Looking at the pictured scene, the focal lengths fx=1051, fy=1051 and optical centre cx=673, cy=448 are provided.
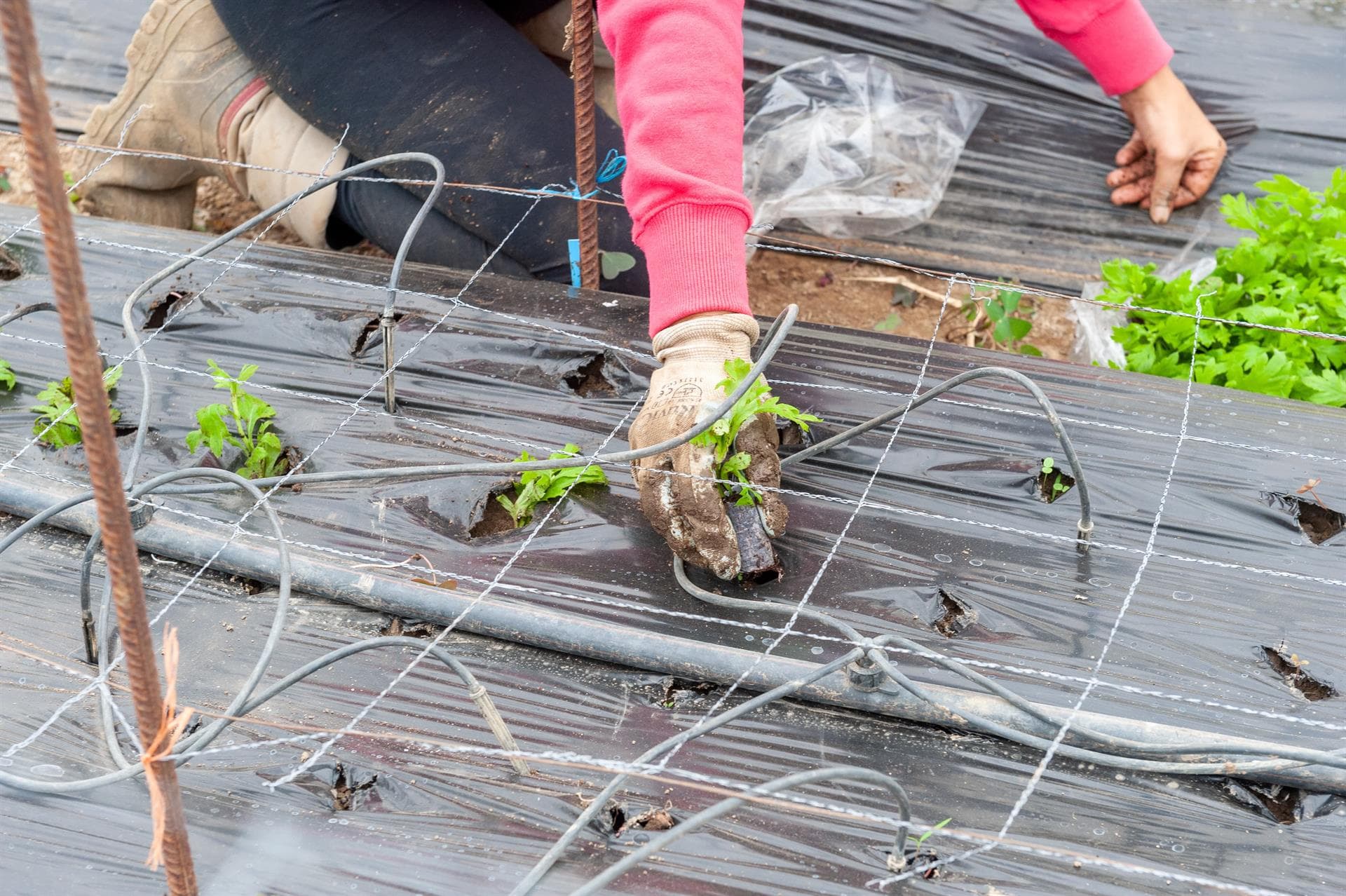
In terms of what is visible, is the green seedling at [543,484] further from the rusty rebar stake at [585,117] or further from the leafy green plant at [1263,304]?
the leafy green plant at [1263,304]

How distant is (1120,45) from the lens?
2.38m

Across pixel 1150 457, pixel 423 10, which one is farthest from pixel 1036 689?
pixel 423 10

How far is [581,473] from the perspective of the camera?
1706mm

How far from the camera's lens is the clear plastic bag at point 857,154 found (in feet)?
9.46

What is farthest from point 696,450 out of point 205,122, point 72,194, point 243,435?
point 72,194

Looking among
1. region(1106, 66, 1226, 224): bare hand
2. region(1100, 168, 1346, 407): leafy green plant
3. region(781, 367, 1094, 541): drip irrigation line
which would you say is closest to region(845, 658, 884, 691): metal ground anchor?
region(781, 367, 1094, 541): drip irrigation line

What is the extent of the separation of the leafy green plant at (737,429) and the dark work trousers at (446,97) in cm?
107

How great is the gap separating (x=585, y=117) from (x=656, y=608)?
3.34ft

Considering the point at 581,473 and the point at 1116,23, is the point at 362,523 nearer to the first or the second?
the point at 581,473

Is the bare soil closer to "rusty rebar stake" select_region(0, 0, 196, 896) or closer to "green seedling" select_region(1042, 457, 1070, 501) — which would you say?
"green seedling" select_region(1042, 457, 1070, 501)

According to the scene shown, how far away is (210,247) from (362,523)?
0.69 meters

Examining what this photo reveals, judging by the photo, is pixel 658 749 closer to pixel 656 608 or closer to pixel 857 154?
pixel 656 608

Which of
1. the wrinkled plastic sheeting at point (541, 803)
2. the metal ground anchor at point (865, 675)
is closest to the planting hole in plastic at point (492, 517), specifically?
the wrinkled plastic sheeting at point (541, 803)

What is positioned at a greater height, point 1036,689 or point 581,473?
point 581,473
